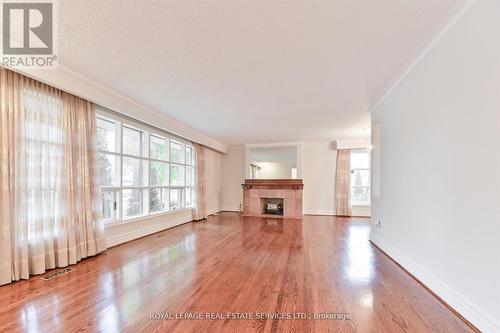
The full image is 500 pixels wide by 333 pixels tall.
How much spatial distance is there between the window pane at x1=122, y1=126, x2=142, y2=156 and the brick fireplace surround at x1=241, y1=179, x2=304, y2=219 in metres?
4.02

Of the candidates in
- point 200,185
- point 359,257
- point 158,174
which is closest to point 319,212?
point 200,185

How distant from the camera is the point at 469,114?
70.5 inches

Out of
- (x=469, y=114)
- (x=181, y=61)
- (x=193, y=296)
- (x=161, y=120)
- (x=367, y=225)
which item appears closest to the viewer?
(x=469, y=114)

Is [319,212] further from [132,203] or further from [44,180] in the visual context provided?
[44,180]

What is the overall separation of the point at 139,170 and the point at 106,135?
102 centimetres

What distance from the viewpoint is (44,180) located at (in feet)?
9.34

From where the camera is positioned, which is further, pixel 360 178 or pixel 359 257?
pixel 360 178

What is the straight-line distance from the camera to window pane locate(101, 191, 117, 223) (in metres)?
3.93

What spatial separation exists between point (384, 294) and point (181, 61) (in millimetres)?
3332

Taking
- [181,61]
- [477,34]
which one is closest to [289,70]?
[181,61]

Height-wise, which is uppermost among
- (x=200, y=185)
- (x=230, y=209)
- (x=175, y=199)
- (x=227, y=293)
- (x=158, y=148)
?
(x=158, y=148)

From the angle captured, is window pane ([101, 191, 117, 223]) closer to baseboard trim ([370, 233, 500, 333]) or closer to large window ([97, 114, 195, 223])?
large window ([97, 114, 195, 223])

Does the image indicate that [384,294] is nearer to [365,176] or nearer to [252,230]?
[252,230]
